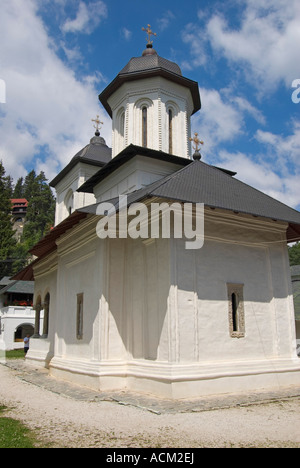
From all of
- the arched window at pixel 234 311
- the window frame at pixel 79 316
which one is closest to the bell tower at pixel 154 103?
the window frame at pixel 79 316

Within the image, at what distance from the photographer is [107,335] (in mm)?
8922

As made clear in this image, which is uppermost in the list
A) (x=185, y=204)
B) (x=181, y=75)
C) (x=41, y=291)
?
(x=181, y=75)

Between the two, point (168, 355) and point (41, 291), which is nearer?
point (168, 355)

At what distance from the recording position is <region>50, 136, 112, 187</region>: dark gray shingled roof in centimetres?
1705

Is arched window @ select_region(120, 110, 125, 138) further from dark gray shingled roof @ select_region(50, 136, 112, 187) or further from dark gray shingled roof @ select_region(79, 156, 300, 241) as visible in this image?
dark gray shingled roof @ select_region(79, 156, 300, 241)

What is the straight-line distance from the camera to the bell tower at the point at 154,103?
12.7 meters

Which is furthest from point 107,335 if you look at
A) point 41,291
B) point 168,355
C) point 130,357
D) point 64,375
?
point 41,291

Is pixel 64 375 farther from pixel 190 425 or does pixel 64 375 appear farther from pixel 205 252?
pixel 190 425

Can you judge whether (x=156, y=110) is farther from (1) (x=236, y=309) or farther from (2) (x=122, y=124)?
(1) (x=236, y=309)

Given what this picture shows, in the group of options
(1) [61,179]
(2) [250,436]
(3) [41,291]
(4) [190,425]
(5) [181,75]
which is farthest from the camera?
(1) [61,179]

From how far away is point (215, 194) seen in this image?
875 centimetres

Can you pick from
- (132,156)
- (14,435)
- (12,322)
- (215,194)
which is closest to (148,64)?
(132,156)

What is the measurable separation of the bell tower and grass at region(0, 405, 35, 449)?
9.05m

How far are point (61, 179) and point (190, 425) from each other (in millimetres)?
15509
